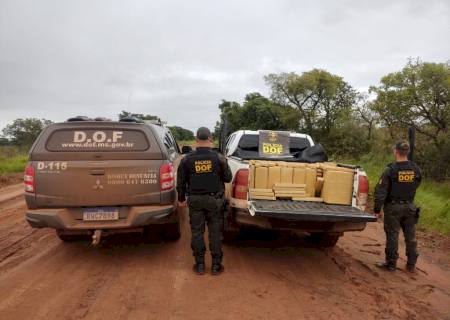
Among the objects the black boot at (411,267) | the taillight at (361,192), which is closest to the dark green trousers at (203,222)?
the taillight at (361,192)

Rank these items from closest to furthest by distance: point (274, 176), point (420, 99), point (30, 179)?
1. point (30, 179)
2. point (274, 176)
3. point (420, 99)

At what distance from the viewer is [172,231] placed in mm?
5844

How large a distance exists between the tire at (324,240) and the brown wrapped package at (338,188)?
0.85 meters

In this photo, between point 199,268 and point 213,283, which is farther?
point 199,268

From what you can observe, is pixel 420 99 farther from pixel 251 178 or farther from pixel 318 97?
pixel 318 97

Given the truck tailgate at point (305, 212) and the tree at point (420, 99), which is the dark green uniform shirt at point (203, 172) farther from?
the tree at point (420, 99)

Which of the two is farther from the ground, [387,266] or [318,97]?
[318,97]

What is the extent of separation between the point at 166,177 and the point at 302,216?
72.5 inches

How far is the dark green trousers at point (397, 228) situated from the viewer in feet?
17.0

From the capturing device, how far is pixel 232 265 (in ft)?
16.7

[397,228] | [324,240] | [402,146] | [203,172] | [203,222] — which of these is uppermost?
[402,146]

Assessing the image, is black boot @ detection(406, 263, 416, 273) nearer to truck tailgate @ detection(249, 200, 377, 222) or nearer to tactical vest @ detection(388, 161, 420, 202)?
tactical vest @ detection(388, 161, 420, 202)

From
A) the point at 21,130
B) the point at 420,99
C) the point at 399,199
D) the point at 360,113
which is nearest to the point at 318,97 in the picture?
the point at 360,113

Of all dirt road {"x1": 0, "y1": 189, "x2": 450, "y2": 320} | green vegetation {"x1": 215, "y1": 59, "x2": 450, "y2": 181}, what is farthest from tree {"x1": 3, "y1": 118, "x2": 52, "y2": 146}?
dirt road {"x1": 0, "y1": 189, "x2": 450, "y2": 320}
